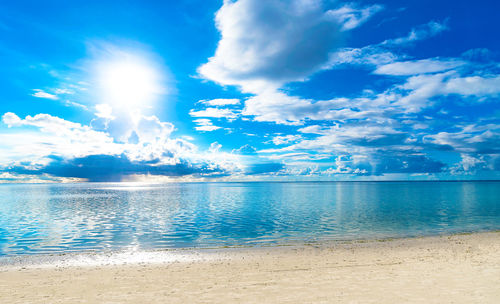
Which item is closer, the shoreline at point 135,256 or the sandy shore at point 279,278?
the sandy shore at point 279,278

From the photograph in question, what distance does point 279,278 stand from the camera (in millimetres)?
18000

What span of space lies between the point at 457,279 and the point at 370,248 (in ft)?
36.9

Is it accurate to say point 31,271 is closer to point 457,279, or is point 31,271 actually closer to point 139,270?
point 139,270

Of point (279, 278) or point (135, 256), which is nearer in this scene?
point (279, 278)

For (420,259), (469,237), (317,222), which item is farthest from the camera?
(317,222)

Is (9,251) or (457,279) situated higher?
(457,279)

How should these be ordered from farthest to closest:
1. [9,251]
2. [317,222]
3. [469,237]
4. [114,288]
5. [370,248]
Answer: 1. [317,222]
2. [469,237]
3. [9,251]
4. [370,248]
5. [114,288]

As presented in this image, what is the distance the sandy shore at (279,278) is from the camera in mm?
14664

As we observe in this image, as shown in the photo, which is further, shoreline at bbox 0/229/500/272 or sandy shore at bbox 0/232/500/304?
shoreline at bbox 0/229/500/272

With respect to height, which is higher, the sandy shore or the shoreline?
the sandy shore

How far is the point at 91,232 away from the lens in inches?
1586

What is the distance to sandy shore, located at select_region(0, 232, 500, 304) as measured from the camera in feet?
48.1

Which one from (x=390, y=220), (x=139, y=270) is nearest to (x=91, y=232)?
(x=139, y=270)

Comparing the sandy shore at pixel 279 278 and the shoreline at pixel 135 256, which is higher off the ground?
the sandy shore at pixel 279 278
